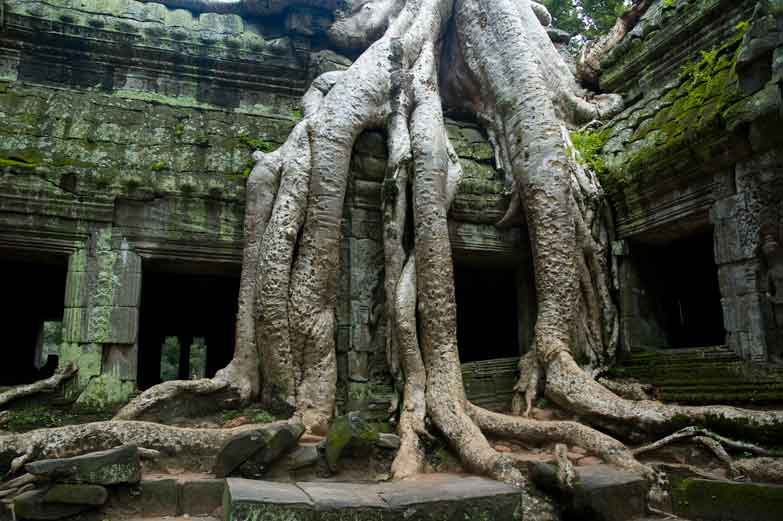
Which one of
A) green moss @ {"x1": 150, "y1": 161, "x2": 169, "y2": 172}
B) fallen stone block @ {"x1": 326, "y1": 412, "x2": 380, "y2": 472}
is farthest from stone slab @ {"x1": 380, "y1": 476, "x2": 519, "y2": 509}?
green moss @ {"x1": 150, "y1": 161, "x2": 169, "y2": 172}

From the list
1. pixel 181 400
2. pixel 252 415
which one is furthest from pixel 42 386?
pixel 252 415

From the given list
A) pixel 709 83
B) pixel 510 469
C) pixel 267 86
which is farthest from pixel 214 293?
pixel 709 83

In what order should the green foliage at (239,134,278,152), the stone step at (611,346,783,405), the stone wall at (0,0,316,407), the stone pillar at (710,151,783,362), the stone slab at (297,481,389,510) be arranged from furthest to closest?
the green foliage at (239,134,278,152), the stone wall at (0,0,316,407), the stone pillar at (710,151,783,362), the stone step at (611,346,783,405), the stone slab at (297,481,389,510)

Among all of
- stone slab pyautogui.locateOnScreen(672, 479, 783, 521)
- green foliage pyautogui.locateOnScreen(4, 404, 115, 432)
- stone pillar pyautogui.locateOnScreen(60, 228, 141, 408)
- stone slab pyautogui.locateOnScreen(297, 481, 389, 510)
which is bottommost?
stone slab pyautogui.locateOnScreen(672, 479, 783, 521)

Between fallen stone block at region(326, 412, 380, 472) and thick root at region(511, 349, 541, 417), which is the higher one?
thick root at region(511, 349, 541, 417)

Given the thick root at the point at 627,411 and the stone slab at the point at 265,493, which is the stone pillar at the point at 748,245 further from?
the stone slab at the point at 265,493

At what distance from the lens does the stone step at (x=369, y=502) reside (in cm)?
262

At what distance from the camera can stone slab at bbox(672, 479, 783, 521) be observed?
3027 millimetres

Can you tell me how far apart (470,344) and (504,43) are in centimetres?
420

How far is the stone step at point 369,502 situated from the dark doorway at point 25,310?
4.50m

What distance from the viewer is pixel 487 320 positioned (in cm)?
852

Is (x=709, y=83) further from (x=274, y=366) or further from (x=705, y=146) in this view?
(x=274, y=366)

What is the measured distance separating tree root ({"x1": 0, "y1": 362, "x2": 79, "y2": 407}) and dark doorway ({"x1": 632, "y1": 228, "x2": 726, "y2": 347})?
4.92 m

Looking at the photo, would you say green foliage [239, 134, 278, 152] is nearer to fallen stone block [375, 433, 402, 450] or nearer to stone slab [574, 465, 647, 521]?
fallen stone block [375, 433, 402, 450]
